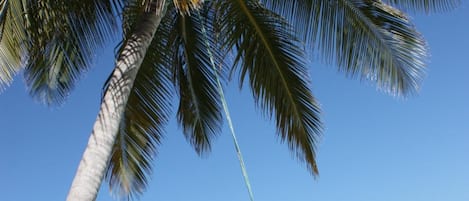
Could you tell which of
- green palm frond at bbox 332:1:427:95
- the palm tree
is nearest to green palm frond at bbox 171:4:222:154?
the palm tree

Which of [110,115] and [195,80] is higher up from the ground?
[195,80]

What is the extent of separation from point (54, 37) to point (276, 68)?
8.88ft

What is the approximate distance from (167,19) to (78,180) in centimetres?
349

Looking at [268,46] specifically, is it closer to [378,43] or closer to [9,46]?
[378,43]

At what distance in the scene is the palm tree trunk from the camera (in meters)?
4.62

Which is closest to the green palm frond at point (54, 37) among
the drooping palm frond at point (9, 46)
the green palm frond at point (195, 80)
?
the drooping palm frond at point (9, 46)

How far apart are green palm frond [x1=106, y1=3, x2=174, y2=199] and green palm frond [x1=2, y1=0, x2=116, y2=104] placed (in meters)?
0.61

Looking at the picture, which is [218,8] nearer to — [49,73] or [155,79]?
[155,79]

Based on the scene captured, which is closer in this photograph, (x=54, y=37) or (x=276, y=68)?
(x=54, y=37)

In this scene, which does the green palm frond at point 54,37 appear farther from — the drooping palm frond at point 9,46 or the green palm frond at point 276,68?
the green palm frond at point 276,68

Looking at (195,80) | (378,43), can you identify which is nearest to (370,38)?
(378,43)

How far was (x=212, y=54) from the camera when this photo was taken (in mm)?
7789

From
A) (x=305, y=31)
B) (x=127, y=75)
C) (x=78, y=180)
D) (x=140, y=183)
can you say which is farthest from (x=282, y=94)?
(x=78, y=180)

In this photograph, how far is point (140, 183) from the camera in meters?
7.68
